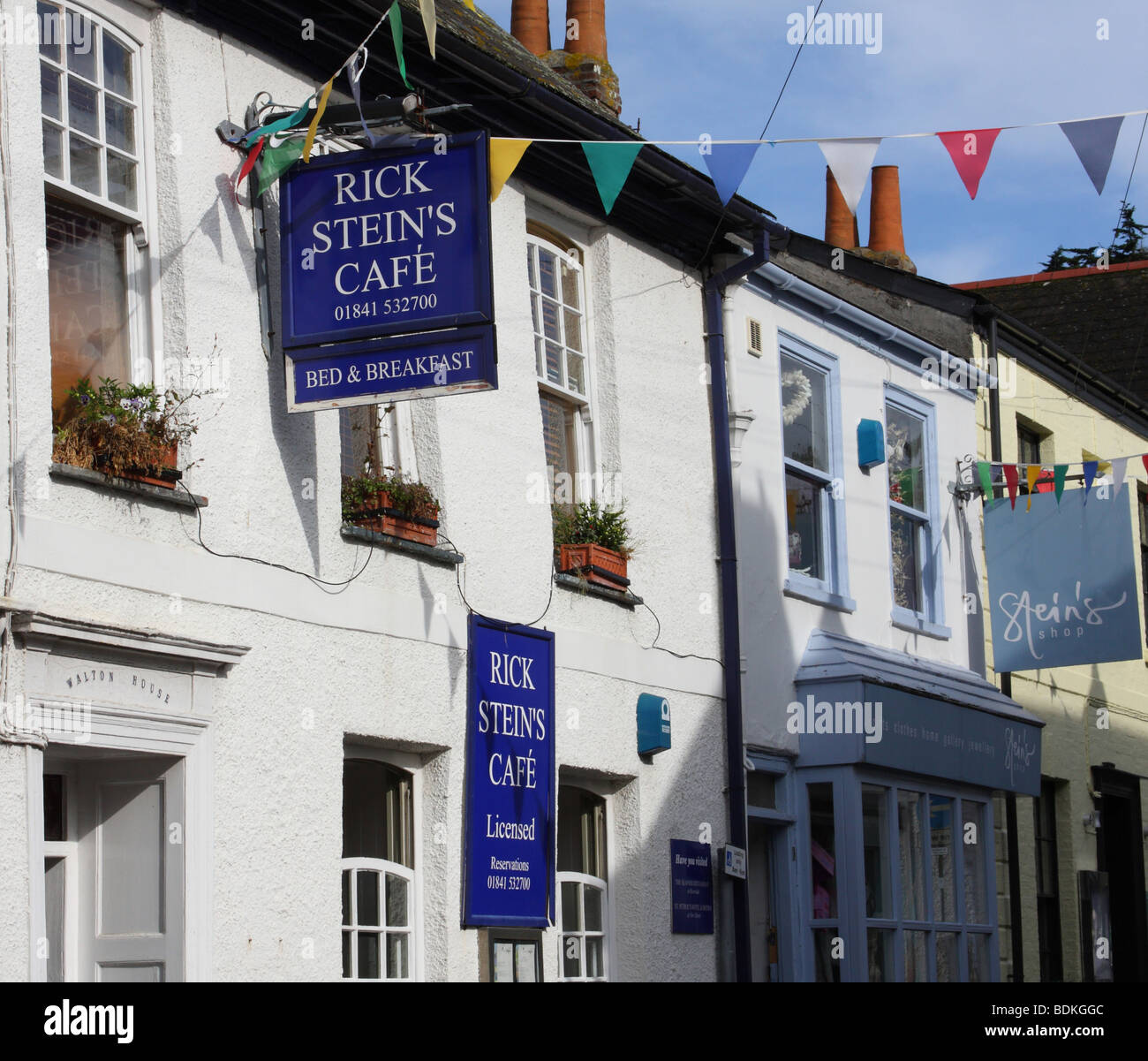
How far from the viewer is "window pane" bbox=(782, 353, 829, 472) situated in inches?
543

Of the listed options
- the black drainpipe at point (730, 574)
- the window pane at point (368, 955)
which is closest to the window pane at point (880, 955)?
the black drainpipe at point (730, 574)

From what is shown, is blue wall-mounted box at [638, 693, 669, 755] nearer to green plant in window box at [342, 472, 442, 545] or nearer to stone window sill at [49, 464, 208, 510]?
green plant in window box at [342, 472, 442, 545]

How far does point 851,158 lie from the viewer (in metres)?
8.95

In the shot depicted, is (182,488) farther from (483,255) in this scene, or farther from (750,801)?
(750,801)

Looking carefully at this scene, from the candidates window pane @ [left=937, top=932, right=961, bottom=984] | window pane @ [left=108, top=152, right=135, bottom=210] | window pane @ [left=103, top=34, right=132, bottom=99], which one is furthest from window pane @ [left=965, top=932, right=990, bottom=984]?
window pane @ [left=103, top=34, right=132, bottom=99]

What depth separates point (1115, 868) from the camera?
18.8 meters

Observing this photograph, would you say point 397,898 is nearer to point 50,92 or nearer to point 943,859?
point 50,92

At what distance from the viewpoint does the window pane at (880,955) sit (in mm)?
12719

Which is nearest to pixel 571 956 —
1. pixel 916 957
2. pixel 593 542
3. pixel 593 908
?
pixel 593 908

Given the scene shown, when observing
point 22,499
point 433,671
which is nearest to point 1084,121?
point 433,671

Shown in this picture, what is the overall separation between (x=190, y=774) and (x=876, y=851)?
21.0ft

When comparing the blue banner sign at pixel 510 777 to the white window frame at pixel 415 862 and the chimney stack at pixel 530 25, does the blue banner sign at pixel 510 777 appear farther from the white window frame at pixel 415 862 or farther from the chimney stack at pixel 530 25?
the chimney stack at pixel 530 25

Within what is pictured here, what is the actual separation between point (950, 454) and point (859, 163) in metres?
7.37

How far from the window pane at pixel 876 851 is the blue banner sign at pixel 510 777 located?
10.9 ft
